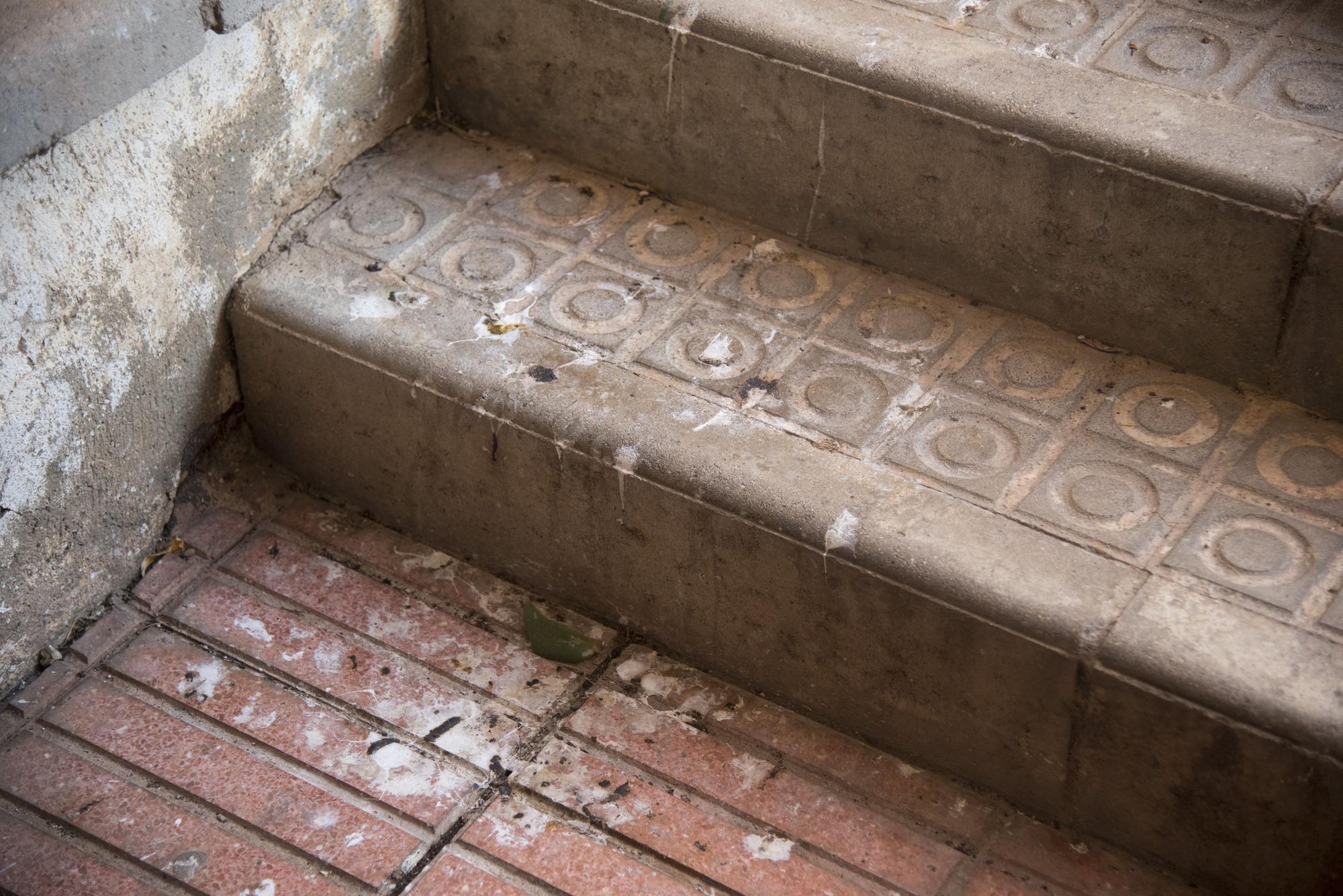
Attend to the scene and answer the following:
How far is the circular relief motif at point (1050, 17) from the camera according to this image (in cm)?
286

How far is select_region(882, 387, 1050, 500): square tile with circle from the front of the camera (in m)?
2.45

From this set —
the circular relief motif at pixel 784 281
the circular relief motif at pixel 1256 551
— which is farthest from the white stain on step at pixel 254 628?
the circular relief motif at pixel 1256 551

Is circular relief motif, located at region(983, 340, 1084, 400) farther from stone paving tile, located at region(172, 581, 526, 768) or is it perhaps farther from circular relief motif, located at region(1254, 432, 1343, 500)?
stone paving tile, located at region(172, 581, 526, 768)

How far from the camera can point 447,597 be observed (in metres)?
2.83

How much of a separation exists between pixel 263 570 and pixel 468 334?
64cm

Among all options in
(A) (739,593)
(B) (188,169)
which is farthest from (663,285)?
(B) (188,169)

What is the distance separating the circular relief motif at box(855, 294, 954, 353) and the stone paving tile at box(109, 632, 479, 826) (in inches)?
43.2

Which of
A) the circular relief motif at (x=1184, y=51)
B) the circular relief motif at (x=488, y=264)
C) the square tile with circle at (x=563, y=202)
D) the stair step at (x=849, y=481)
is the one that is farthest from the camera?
the square tile with circle at (x=563, y=202)

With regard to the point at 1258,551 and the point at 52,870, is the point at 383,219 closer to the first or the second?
the point at 52,870

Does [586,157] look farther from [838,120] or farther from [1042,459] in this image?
[1042,459]

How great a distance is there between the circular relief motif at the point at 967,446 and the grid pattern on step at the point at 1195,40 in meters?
0.72

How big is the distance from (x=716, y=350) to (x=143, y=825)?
1296mm

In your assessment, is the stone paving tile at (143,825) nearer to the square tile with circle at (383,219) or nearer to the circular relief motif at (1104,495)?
Result: the square tile with circle at (383,219)

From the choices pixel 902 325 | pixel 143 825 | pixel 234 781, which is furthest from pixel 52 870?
pixel 902 325
